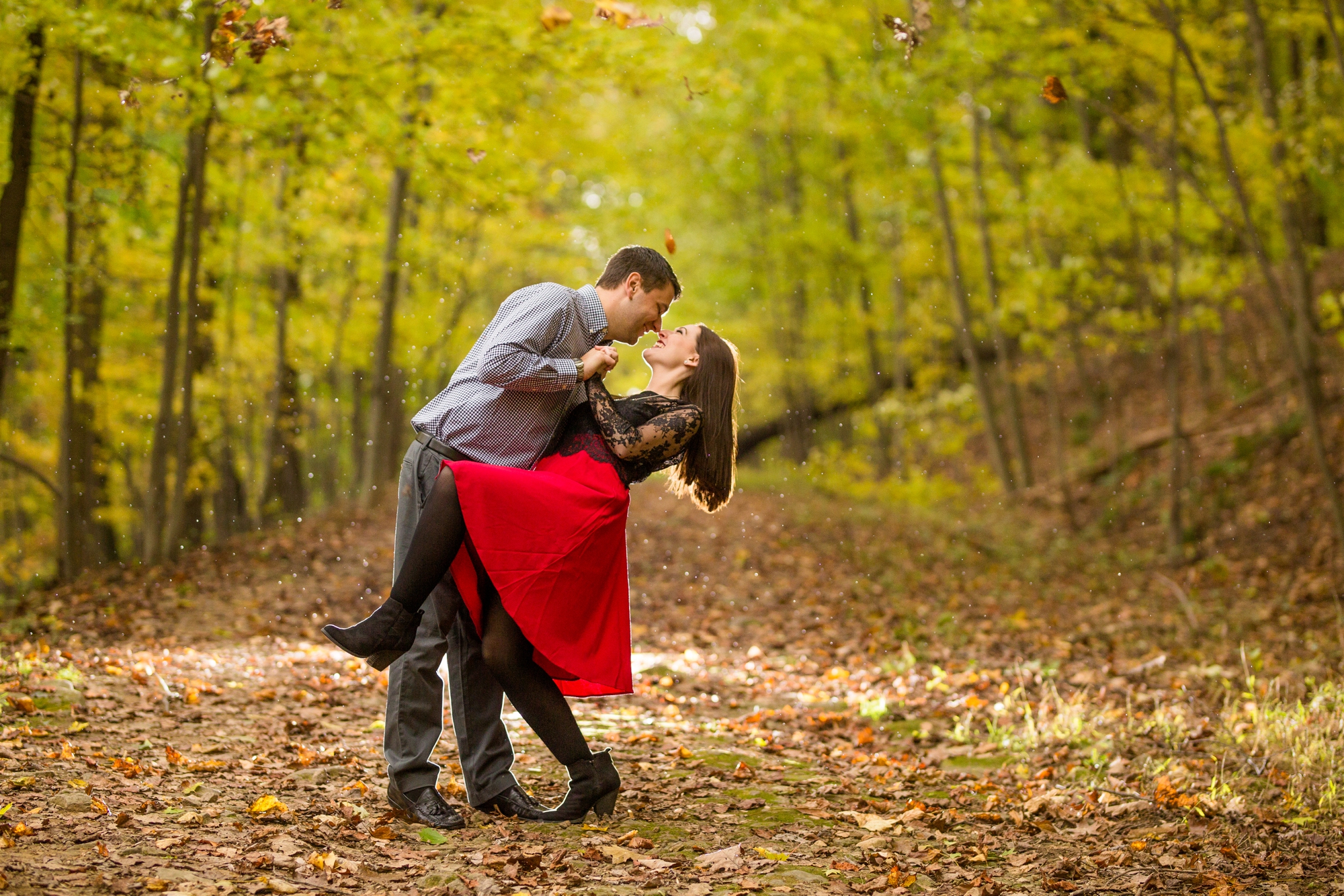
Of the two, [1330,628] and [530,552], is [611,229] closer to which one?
[1330,628]

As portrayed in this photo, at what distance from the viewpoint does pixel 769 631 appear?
8.08 meters

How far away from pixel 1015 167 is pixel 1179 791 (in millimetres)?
11861

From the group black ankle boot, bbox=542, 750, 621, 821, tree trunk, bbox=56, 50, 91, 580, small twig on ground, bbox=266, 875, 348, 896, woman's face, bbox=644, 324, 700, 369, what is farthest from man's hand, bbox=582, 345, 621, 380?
tree trunk, bbox=56, 50, 91, 580

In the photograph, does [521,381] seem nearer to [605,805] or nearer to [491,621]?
[491,621]

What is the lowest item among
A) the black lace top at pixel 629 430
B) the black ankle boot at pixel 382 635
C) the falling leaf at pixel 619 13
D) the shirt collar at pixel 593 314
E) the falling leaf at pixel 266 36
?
the black ankle boot at pixel 382 635

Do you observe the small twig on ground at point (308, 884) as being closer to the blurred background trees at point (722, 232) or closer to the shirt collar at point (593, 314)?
the shirt collar at point (593, 314)

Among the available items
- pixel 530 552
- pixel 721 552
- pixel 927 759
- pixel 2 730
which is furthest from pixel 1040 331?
pixel 2 730

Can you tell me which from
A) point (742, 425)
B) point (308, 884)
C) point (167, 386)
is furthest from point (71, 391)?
point (308, 884)

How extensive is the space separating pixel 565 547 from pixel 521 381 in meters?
0.59

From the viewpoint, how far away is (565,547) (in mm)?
3443

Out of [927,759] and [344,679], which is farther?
[344,679]

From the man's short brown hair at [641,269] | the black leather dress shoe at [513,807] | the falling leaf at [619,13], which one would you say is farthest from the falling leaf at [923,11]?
the black leather dress shoe at [513,807]

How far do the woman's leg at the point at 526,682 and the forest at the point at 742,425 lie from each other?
0.31 meters

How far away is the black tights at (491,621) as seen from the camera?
132 inches
